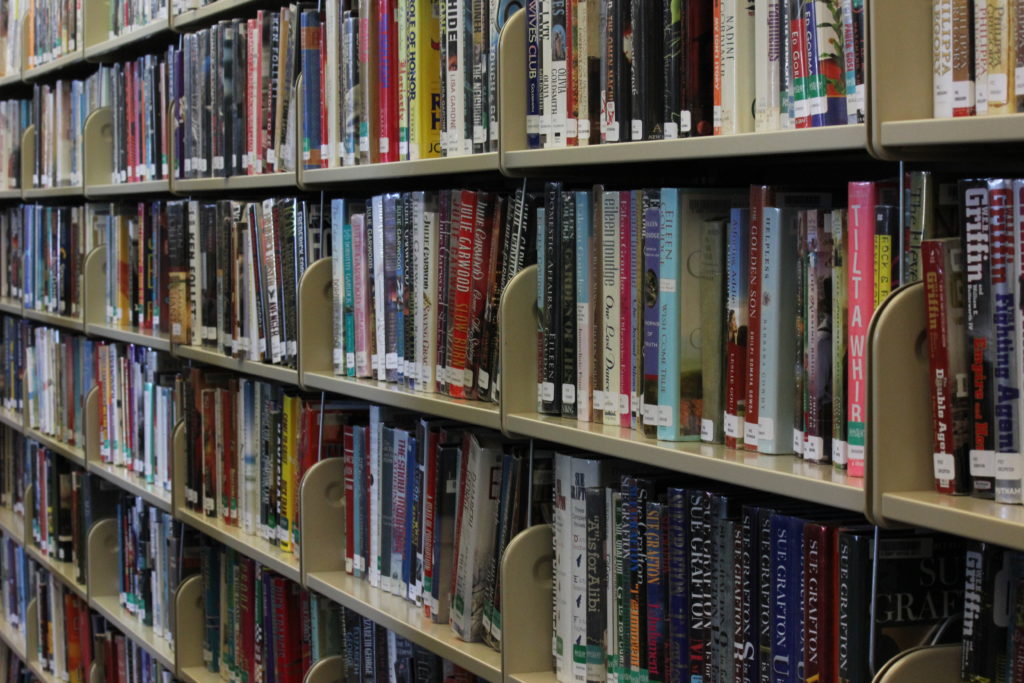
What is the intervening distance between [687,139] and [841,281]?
23cm

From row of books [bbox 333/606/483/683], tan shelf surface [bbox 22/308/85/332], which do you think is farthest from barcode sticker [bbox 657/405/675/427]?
tan shelf surface [bbox 22/308/85/332]

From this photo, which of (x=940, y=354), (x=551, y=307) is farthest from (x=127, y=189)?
(x=940, y=354)

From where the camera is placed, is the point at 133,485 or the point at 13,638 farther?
the point at 13,638

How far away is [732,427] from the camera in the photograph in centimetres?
134

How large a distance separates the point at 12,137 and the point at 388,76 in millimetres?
2539

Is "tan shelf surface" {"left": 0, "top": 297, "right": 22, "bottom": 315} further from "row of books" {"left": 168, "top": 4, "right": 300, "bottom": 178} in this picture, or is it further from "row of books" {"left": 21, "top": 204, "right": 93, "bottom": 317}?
"row of books" {"left": 168, "top": 4, "right": 300, "bottom": 178}

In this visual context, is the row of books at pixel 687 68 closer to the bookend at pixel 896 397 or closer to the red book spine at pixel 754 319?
the red book spine at pixel 754 319

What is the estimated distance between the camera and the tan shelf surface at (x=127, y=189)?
2838 mm

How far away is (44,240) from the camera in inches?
145

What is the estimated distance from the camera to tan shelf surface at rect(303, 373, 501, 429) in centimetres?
169

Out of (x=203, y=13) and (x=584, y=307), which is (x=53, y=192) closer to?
(x=203, y=13)

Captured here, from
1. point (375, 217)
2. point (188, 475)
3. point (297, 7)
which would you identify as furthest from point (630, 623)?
point (188, 475)

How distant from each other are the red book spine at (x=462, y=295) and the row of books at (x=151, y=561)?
4.13 ft

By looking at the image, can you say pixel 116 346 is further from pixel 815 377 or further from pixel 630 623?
pixel 815 377
